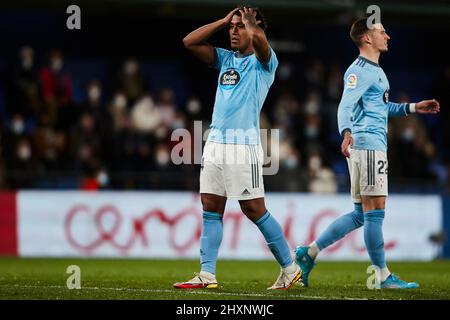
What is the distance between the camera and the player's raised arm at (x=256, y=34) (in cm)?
869

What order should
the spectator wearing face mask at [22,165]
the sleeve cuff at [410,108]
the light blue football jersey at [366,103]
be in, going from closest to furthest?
the light blue football jersey at [366,103]
the sleeve cuff at [410,108]
the spectator wearing face mask at [22,165]

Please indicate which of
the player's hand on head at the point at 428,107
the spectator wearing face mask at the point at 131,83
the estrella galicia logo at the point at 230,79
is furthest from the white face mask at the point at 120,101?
the estrella galicia logo at the point at 230,79

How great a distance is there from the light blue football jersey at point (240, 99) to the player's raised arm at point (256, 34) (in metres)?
0.17

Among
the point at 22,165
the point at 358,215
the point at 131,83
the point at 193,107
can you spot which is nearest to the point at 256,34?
the point at 358,215

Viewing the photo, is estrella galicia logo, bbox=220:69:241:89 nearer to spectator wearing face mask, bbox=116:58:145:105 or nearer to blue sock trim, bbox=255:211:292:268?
blue sock trim, bbox=255:211:292:268

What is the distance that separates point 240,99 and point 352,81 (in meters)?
1.22

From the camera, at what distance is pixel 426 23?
80.1 ft

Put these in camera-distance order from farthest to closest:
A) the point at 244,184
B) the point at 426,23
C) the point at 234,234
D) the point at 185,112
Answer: the point at 426,23 < the point at 185,112 < the point at 234,234 < the point at 244,184

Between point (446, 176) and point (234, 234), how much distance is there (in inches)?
265

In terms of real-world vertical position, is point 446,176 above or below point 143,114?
below

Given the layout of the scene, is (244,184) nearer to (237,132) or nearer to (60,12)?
(237,132)

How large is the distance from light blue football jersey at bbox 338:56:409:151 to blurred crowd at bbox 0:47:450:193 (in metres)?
9.54

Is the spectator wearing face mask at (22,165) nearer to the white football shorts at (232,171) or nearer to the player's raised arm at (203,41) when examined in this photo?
the player's raised arm at (203,41)
